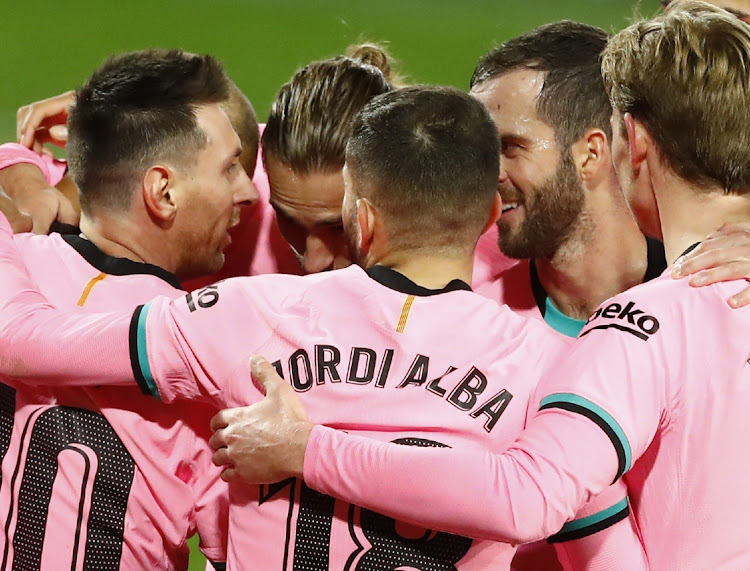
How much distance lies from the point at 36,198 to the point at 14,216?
23cm

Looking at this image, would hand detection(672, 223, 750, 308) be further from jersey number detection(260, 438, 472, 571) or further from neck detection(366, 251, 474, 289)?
jersey number detection(260, 438, 472, 571)

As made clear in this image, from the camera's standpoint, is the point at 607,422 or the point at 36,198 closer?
the point at 607,422

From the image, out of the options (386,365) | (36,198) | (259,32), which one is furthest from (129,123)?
(259,32)

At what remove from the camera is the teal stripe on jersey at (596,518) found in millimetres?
1599

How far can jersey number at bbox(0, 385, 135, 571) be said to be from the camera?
1.79 metres

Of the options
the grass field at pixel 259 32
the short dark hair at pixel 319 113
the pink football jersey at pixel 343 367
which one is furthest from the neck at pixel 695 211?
the grass field at pixel 259 32

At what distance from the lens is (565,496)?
4.74ft

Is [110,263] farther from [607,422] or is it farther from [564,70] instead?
[564,70]

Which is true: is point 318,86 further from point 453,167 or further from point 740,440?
point 740,440

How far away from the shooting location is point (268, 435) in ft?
5.21

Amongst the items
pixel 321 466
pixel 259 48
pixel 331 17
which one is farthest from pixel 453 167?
pixel 331 17

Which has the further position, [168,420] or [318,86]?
[318,86]

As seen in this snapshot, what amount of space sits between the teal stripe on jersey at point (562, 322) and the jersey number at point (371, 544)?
30.1 inches

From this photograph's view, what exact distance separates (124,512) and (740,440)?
103 cm
